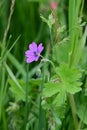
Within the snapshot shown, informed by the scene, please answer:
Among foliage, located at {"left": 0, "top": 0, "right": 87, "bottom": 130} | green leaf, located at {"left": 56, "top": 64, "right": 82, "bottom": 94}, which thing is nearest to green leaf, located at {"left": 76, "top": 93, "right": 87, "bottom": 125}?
foliage, located at {"left": 0, "top": 0, "right": 87, "bottom": 130}

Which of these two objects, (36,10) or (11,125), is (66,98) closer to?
(11,125)

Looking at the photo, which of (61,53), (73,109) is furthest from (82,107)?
(61,53)

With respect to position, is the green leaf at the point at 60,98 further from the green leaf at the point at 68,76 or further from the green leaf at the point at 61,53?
the green leaf at the point at 61,53

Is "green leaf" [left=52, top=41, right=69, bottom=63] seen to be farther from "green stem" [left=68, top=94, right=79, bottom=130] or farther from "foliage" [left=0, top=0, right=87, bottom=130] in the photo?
"green stem" [left=68, top=94, right=79, bottom=130]

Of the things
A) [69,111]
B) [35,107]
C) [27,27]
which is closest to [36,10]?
[27,27]

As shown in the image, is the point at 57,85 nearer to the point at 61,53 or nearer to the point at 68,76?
the point at 68,76

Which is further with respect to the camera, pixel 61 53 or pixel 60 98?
pixel 61 53

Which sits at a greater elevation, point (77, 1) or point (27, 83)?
point (77, 1)

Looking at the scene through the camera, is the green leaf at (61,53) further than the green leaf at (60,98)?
Yes

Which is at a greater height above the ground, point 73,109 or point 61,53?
point 61,53

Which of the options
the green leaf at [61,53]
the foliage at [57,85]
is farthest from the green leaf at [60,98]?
the green leaf at [61,53]

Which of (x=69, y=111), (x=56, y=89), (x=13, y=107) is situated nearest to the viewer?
(x=56, y=89)
